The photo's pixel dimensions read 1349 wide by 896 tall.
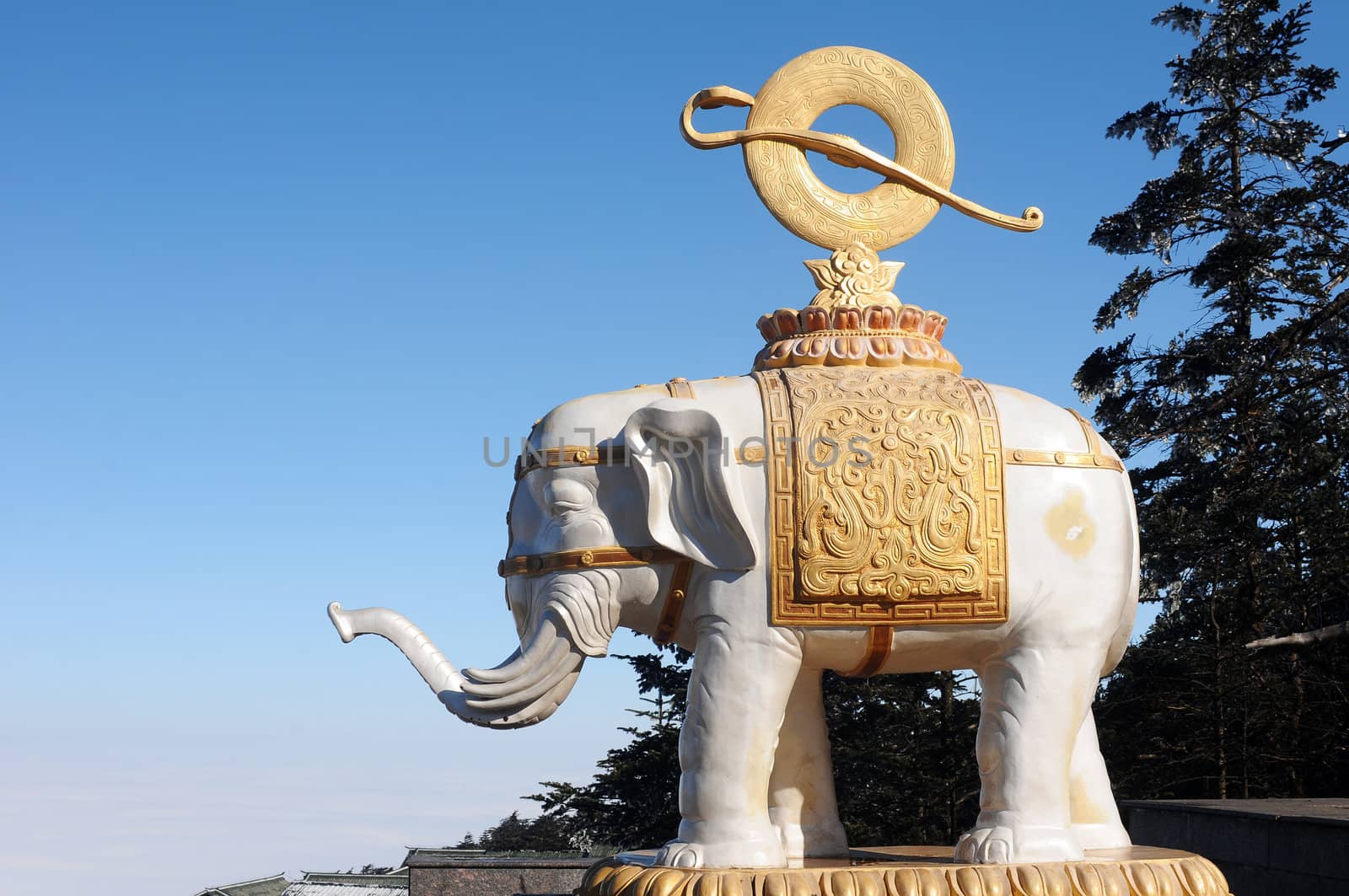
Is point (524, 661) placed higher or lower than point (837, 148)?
lower

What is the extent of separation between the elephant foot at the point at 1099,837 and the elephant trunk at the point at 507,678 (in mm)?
1850

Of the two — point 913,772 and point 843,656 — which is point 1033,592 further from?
point 913,772

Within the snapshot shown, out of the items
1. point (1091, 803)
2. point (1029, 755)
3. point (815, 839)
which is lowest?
point (815, 839)

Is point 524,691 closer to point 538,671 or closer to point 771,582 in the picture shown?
point 538,671

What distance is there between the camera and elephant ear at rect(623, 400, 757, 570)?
4594 mm

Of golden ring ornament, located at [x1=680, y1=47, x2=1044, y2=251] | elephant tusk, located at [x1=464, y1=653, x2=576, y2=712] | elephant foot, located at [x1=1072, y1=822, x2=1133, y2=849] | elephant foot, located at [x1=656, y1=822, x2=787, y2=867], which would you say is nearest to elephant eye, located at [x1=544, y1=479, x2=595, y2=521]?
elephant tusk, located at [x1=464, y1=653, x2=576, y2=712]

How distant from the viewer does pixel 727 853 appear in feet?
14.7

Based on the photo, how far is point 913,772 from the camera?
11.8m

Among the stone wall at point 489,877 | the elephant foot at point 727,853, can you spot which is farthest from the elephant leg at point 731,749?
the stone wall at point 489,877

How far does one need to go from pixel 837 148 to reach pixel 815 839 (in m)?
2.58

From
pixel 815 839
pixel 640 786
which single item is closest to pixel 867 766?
pixel 640 786

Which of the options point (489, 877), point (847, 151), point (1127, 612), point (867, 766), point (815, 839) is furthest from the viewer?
point (867, 766)

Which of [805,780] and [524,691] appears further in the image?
[805,780]

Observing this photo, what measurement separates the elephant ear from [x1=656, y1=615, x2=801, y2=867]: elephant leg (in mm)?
243
